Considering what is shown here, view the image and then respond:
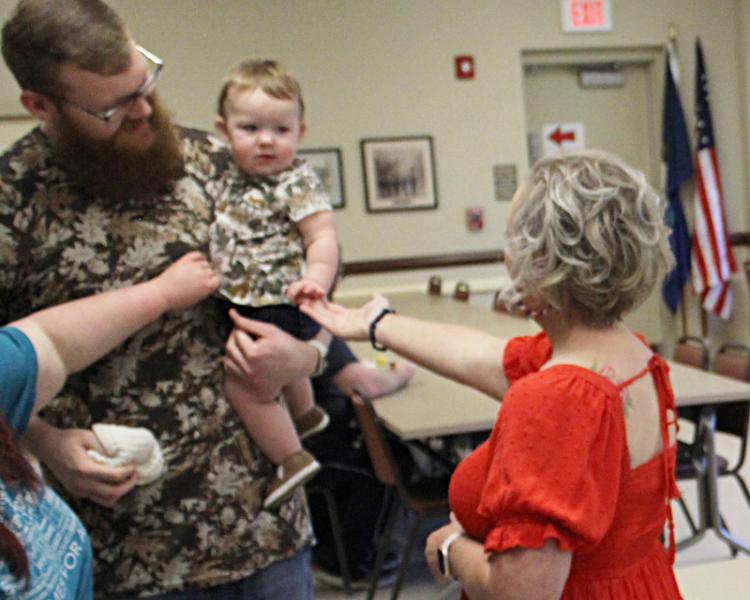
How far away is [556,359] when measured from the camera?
1.33 meters

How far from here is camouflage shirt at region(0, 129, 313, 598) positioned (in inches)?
54.3

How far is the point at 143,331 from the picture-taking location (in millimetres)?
1437

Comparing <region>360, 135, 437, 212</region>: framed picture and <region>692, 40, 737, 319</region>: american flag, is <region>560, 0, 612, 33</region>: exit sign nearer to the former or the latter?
<region>692, 40, 737, 319</region>: american flag

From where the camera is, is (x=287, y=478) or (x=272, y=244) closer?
(x=287, y=478)

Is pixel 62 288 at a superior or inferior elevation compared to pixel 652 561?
superior

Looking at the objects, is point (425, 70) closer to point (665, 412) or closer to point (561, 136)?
point (561, 136)

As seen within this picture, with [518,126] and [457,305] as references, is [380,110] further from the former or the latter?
[457,305]

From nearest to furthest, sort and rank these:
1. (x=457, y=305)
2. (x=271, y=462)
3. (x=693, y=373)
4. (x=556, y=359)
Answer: (x=556, y=359)
(x=271, y=462)
(x=693, y=373)
(x=457, y=305)

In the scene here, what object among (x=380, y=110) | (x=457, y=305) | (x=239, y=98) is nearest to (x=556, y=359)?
(x=239, y=98)

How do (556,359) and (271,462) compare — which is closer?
(556,359)

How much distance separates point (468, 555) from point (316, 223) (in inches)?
28.8

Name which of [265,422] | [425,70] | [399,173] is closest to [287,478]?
[265,422]

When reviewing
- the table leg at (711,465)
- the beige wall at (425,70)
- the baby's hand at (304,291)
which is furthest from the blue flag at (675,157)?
the baby's hand at (304,291)

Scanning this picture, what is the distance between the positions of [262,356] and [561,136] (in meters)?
6.62
